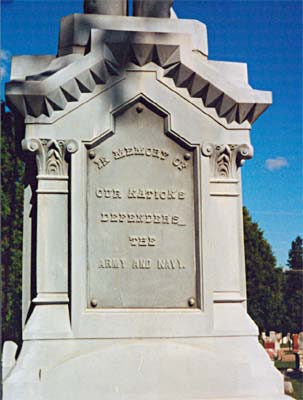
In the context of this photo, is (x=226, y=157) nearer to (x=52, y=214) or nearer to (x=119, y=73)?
(x=119, y=73)

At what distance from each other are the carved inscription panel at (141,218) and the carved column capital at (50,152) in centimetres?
25

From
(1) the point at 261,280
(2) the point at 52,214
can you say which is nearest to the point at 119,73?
(2) the point at 52,214

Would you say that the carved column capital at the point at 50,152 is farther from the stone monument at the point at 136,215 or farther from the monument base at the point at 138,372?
the monument base at the point at 138,372

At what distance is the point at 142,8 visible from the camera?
7652mm

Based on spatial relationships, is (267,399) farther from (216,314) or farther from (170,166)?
(170,166)

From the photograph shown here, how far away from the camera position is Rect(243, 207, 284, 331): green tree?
35344 millimetres

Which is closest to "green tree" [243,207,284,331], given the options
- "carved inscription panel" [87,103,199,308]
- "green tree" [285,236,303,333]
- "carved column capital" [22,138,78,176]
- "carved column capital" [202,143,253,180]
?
"green tree" [285,236,303,333]

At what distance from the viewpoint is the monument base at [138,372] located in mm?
6410

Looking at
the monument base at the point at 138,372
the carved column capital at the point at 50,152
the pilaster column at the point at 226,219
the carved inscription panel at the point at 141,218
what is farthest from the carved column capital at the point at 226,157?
the monument base at the point at 138,372

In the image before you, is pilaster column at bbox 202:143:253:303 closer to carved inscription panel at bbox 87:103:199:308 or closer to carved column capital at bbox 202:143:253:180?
carved column capital at bbox 202:143:253:180

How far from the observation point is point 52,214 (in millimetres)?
6973

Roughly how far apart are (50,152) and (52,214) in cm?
63

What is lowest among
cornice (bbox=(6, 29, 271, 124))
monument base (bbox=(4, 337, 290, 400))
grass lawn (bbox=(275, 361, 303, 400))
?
grass lawn (bbox=(275, 361, 303, 400))

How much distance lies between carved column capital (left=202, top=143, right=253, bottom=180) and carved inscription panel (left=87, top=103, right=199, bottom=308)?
0.24 m
